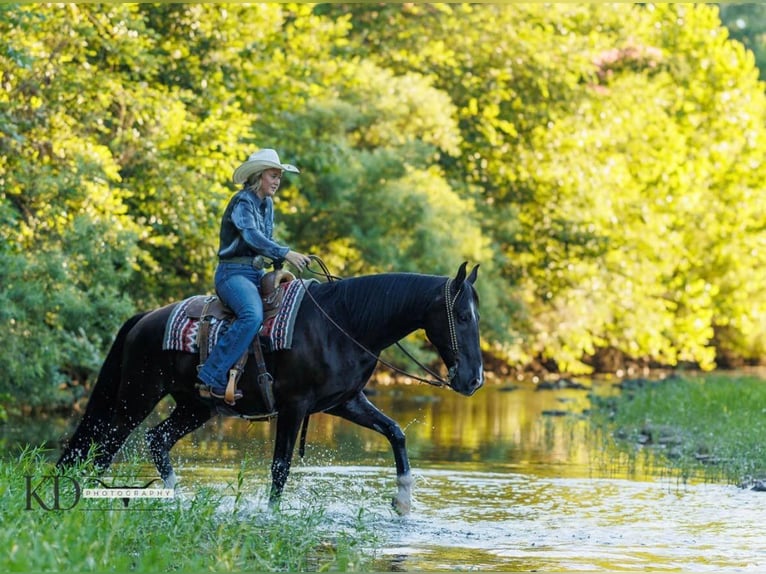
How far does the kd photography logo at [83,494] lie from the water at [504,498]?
94 centimetres

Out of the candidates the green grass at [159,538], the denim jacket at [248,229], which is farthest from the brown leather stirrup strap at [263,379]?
the green grass at [159,538]

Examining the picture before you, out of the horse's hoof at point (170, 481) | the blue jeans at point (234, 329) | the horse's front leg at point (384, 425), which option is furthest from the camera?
the horse's hoof at point (170, 481)

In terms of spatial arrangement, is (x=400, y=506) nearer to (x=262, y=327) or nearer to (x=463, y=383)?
(x=463, y=383)

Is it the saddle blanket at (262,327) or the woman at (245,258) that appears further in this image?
the saddle blanket at (262,327)

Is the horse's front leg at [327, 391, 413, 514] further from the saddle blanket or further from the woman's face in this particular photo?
the woman's face

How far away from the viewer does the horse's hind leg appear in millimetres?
12648

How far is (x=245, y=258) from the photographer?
Result: 475 inches

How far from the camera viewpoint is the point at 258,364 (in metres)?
11.9

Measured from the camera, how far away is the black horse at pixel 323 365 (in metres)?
11.9

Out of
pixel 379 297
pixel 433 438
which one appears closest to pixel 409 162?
pixel 433 438

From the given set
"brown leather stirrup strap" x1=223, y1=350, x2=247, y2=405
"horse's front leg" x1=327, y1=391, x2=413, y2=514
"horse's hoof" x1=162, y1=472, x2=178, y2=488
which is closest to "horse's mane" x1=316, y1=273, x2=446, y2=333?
"horse's front leg" x1=327, y1=391, x2=413, y2=514

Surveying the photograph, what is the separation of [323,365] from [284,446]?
0.69 metres

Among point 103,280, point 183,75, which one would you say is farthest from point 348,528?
point 183,75

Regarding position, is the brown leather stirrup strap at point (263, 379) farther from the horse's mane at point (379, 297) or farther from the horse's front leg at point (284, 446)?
the horse's mane at point (379, 297)
